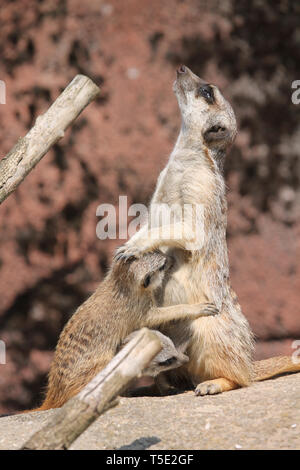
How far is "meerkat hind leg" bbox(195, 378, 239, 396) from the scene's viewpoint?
3.06 metres

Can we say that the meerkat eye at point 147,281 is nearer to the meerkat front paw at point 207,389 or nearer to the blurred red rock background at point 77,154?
the meerkat front paw at point 207,389

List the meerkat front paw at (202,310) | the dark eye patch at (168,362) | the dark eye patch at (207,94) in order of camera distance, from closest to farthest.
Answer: the dark eye patch at (168,362) < the meerkat front paw at (202,310) < the dark eye patch at (207,94)

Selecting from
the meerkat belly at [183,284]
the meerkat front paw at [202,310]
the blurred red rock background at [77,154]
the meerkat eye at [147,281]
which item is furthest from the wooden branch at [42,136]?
the blurred red rock background at [77,154]

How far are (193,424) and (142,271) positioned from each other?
0.78 m

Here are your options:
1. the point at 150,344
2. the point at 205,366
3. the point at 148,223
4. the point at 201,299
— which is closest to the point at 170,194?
the point at 148,223

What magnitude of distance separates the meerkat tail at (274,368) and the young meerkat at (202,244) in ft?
0.28

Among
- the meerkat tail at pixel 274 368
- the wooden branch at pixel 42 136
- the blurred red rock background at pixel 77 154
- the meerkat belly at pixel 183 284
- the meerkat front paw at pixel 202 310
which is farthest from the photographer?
the blurred red rock background at pixel 77 154

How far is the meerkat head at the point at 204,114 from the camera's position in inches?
137

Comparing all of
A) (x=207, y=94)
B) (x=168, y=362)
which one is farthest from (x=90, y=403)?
(x=207, y=94)

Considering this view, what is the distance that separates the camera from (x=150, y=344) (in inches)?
81.7

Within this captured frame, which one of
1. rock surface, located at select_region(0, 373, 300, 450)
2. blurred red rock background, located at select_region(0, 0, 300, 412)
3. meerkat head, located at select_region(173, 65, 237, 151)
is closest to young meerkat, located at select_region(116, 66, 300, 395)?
meerkat head, located at select_region(173, 65, 237, 151)

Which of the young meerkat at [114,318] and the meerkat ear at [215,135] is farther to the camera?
the meerkat ear at [215,135]

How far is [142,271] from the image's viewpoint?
10.1ft
